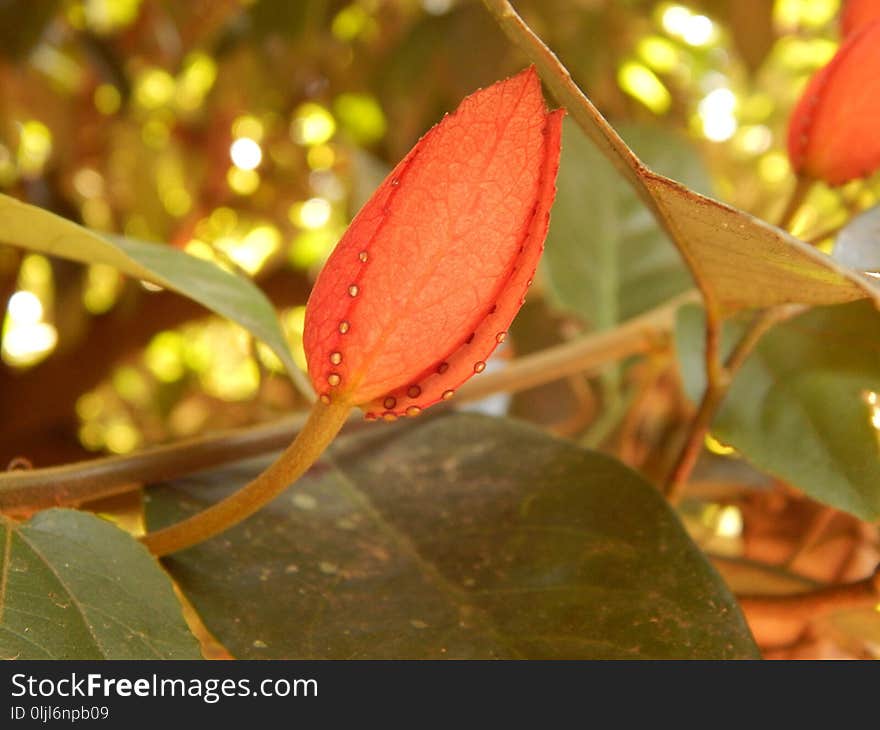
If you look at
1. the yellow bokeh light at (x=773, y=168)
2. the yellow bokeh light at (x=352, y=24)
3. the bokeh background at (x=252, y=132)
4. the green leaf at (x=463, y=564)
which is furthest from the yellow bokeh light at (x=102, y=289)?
the green leaf at (x=463, y=564)

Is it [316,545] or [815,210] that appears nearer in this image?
[316,545]

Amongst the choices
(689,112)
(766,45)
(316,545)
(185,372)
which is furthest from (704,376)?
(185,372)

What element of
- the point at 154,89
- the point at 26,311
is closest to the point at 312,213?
the point at 154,89

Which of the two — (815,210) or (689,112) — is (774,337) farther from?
(689,112)

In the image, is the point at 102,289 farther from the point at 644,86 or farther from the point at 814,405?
the point at 814,405

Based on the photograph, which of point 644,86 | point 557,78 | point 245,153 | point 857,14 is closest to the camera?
point 557,78

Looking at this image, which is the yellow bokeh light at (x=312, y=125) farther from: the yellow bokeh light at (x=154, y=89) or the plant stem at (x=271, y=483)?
the plant stem at (x=271, y=483)
